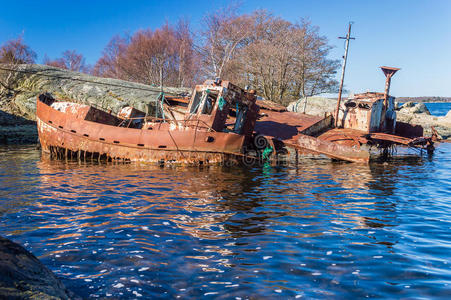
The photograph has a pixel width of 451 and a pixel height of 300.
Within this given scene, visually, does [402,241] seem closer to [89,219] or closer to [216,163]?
[89,219]

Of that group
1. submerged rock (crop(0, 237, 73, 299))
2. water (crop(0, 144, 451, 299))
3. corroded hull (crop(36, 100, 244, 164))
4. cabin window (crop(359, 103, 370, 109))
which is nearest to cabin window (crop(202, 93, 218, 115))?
corroded hull (crop(36, 100, 244, 164))

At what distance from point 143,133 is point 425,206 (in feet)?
32.1

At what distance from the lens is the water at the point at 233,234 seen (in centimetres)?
404

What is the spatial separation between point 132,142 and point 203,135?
9.76 feet

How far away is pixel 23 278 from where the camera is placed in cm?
275

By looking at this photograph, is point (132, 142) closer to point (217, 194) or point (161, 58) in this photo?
point (217, 194)

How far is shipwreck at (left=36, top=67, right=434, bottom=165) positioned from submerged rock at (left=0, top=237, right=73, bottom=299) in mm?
9846

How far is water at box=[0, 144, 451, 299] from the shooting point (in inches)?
159

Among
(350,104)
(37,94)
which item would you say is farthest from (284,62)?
(37,94)

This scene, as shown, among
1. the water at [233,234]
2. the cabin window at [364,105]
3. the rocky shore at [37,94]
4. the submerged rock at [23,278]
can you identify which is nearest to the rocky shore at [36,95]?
the rocky shore at [37,94]

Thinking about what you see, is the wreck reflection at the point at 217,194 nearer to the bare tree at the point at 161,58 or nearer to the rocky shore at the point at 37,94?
the rocky shore at the point at 37,94

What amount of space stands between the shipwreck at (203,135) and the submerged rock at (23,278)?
9.85 m

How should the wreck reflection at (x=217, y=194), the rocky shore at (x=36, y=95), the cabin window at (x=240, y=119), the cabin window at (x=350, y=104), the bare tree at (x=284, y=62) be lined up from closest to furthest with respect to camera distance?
the wreck reflection at (x=217, y=194) < the cabin window at (x=240, y=119) < the cabin window at (x=350, y=104) < the rocky shore at (x=36, y=95) < the bare tree at (x=284, y=62)

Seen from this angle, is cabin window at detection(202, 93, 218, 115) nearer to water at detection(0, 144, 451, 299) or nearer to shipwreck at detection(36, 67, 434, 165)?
shipwreck at detection(36, 67, 434, 165)
